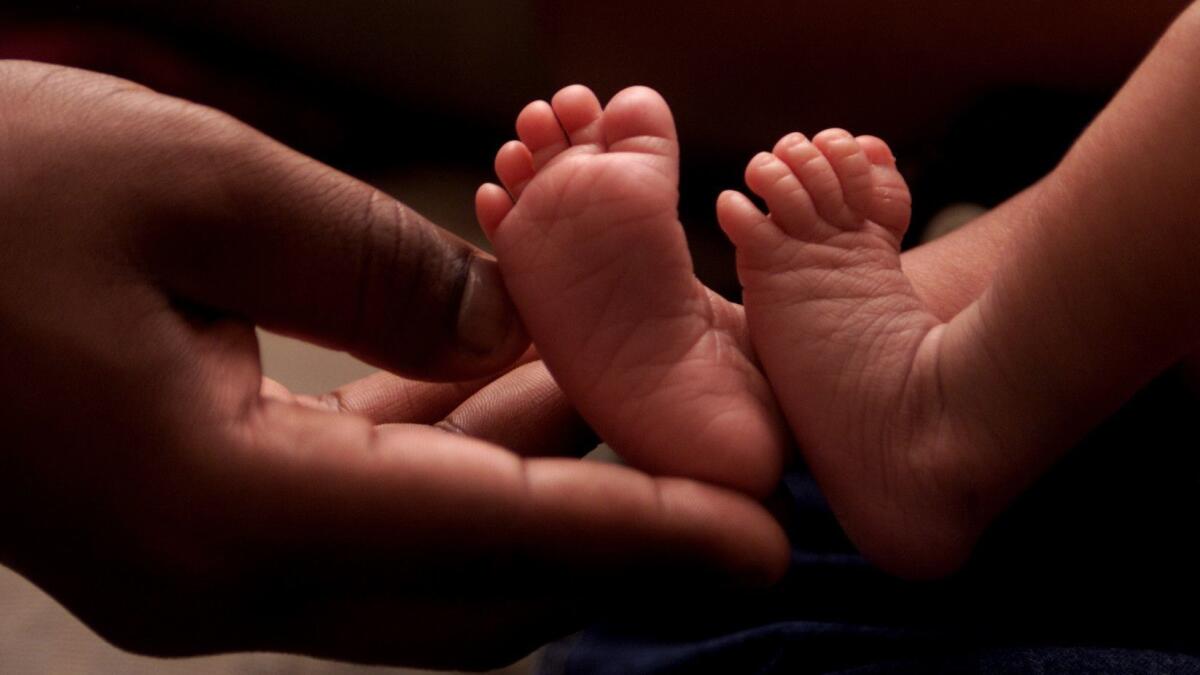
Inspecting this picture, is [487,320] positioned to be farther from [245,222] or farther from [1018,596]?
[1018,596]

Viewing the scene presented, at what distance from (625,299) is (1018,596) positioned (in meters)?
0.28

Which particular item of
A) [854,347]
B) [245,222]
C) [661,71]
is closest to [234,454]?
[245,222]

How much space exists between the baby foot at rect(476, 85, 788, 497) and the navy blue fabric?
81 millimetres

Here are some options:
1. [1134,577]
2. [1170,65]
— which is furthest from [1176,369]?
[1170,65]

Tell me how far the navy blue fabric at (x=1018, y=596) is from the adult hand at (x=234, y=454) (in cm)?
11

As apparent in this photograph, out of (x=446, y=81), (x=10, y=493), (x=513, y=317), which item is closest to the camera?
(x=10, y=493)

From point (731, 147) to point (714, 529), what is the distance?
0.52m

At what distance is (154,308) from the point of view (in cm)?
42

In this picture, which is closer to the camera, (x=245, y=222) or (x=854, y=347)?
(x=245, y=222)

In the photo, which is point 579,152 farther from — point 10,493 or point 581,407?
point 10,493

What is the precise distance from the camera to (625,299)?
1.76 feet

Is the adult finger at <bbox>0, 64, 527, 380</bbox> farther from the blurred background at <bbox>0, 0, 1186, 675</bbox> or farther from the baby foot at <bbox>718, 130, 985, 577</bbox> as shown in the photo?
the blurred background at <bbox>0, 0, 1186, 675</bbox>

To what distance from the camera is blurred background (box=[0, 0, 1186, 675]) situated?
0.81m

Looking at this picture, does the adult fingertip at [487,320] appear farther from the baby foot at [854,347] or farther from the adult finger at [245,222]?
the baby foot at [854,347]
